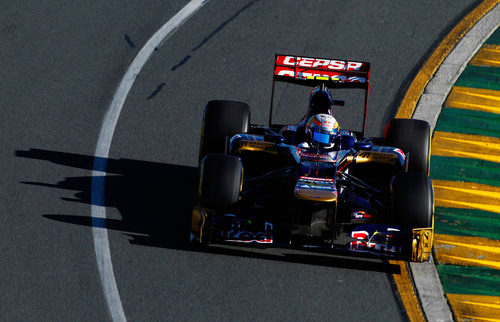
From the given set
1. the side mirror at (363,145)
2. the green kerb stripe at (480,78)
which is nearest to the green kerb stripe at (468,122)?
the green kerb stripe at (480,78)

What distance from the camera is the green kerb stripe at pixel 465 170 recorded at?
1339cm

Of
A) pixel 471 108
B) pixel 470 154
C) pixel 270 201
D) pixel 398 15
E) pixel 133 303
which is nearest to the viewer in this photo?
pixel 133 303

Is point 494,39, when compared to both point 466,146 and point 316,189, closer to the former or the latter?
point 466,146

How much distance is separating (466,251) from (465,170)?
1.87m

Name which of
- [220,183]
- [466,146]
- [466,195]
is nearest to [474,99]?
[466,146]

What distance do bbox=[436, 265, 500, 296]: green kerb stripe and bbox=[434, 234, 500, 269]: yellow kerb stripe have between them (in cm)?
11

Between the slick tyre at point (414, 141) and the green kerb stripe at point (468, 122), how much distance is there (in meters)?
1.89

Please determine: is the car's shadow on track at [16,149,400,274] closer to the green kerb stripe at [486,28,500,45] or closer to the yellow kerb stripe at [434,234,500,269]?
the yellow kerb stripe at [434,234,500,269]

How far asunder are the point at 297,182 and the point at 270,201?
1.95ft

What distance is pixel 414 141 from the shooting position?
12.5m

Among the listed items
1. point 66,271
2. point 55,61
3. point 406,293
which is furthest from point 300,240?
point 55,61

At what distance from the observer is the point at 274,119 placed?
14688 mm

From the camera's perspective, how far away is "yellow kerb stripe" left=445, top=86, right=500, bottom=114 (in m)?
14.9

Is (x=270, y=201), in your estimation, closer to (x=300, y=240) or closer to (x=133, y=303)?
(x=300, y=240)
